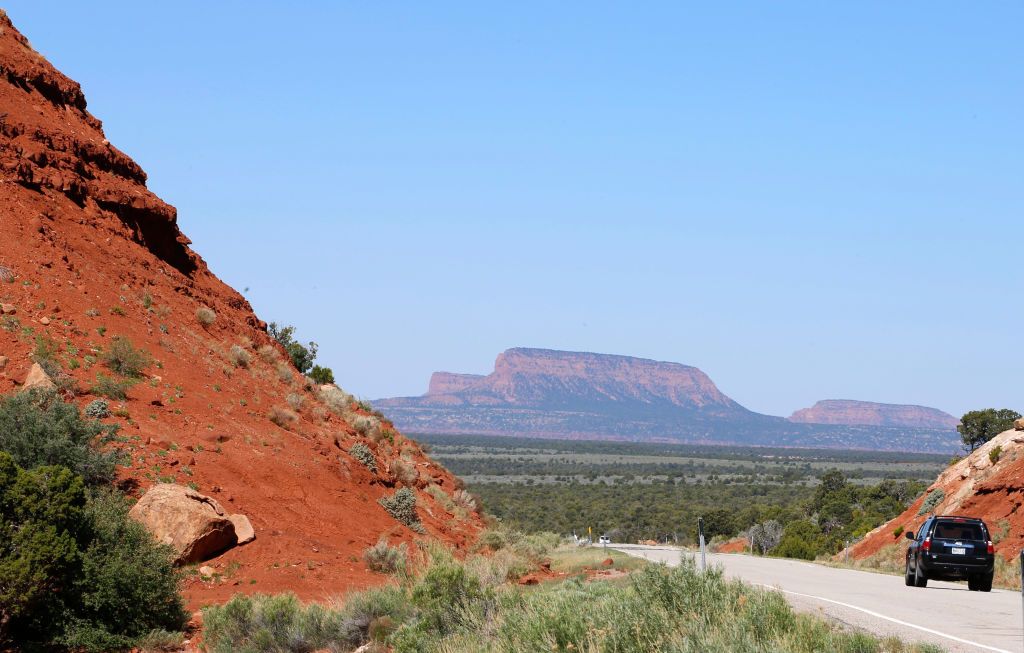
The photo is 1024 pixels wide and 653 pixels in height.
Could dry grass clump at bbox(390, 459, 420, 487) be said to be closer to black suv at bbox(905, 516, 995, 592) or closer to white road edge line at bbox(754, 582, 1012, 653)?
white road edge line at bbox(754, 582, 1012, 653)

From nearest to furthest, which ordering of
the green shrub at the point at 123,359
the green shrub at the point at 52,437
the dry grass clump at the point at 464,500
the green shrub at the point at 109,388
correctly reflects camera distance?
the green shrub at the point at 52,437
the green shrub at the point at 109,388
the green shrub at the point at 123,359
the dry grass clump at the point at 464,500

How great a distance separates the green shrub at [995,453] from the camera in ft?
134

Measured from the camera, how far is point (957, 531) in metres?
23.5

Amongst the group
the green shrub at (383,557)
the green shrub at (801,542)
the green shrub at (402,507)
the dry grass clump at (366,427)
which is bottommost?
the green shrub at (801,542)

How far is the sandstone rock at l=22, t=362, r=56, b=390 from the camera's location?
2211 centimetres

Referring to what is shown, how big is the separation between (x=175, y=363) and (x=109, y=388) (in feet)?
10.4

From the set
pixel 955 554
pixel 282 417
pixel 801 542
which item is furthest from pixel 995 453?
pixel 282 417

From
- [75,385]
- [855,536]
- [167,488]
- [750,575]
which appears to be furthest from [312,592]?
[855,536]

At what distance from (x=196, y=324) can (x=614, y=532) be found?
43380 mm

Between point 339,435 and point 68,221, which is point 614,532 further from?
point 68,221

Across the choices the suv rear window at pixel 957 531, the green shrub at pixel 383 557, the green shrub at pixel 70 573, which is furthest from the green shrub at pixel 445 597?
the suv rear window at pixel 957 531

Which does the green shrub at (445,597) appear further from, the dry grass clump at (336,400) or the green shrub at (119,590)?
the dry grass clump at (336,400)

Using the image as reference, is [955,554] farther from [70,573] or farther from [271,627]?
[70,573]

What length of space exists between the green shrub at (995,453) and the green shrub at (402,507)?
79.0 feet
